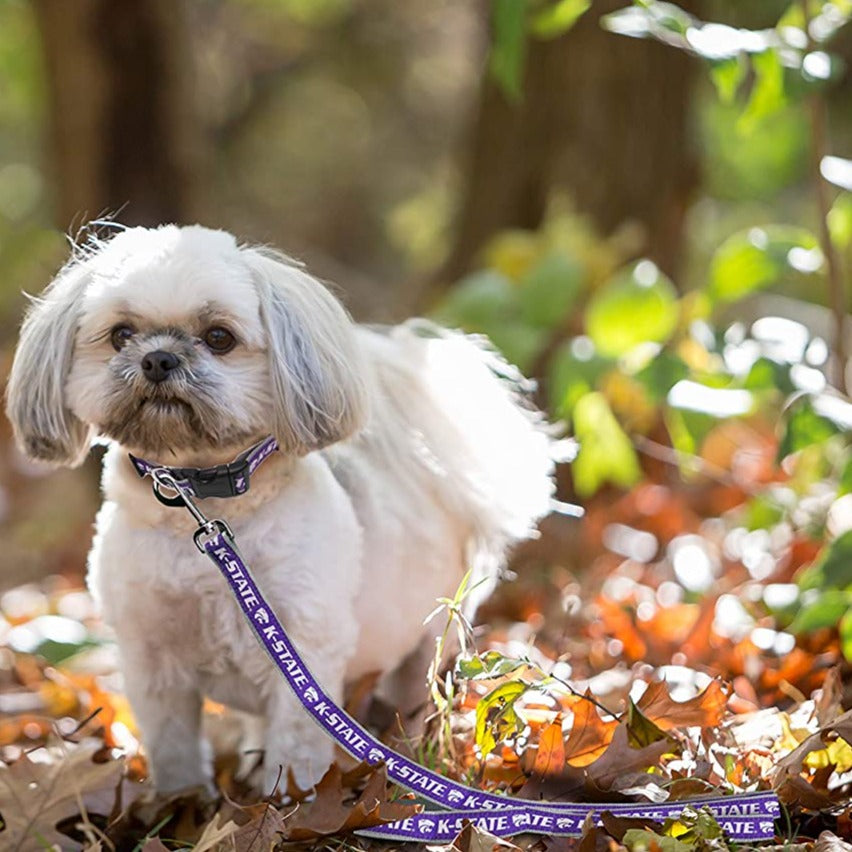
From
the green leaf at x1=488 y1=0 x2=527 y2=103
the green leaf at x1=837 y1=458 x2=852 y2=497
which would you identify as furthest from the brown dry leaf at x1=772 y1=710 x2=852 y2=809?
the green leaf at x1=488 y1=0 x2=527 y2=103

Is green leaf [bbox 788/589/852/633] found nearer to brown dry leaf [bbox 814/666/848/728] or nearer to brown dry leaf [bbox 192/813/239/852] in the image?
brown dry leaf [bbox 814/666/848/728]

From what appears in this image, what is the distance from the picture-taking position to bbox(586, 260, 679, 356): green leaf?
392 cm

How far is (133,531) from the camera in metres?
2.67

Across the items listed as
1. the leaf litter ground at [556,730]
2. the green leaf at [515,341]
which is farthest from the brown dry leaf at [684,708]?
the green leaf at [515,341]

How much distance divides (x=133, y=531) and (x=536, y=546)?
2.43 m

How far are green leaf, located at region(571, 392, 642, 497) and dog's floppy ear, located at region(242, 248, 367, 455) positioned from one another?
1413 millimetres

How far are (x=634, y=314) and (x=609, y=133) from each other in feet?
6.49

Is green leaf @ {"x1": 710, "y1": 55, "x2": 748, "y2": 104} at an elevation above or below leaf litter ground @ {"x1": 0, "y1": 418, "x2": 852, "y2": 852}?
above

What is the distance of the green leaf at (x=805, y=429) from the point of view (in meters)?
3.02

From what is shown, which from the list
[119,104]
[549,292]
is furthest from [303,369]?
[119,104]

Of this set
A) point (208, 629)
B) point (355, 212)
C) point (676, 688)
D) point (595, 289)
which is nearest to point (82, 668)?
point (208, 629)

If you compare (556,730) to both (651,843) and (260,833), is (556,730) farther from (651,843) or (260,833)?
(260,833)

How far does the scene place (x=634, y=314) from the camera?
12.9 ft

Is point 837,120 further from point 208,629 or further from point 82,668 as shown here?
point 208,629
